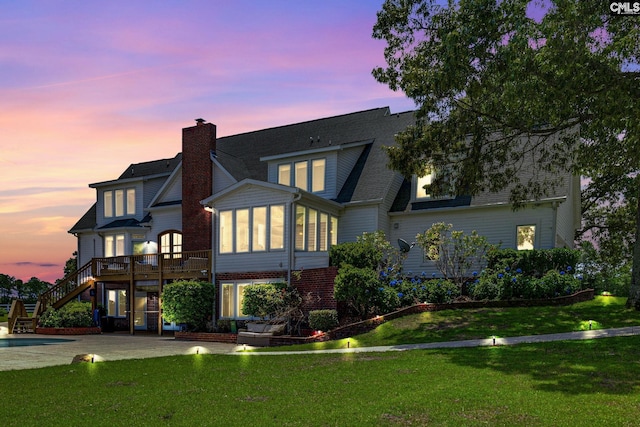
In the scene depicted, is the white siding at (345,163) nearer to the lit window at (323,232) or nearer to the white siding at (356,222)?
the white siding at (356,222)

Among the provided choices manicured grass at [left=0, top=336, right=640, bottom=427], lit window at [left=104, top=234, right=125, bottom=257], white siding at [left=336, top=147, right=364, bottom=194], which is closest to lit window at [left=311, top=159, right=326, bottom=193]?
white siding at [left=336, top=147, right=364, bottom=194]

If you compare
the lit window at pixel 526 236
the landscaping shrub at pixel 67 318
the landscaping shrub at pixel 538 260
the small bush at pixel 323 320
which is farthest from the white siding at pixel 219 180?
the lit window at pixel 526 236

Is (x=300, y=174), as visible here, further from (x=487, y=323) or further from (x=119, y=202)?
(x=487, y=323)

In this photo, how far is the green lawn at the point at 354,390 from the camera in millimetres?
7273

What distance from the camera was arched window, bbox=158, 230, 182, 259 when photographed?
28.8 metres

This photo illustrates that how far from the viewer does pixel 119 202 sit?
32.5 meters

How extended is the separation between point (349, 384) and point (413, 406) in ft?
6.41

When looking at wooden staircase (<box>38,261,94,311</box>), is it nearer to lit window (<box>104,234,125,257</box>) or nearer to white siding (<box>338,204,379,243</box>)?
lit window (<box>104,234,125,257</box>)

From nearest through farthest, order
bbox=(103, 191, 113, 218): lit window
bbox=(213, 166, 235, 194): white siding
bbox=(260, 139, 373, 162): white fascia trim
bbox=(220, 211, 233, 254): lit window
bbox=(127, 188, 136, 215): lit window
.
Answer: bbox=(220, 211, 233, 254): lit window
bbox=(260, 139, 373, 162): white fascia trim
bbox=(213, 166, 235, 194): white siding
bbox=(127, 188, 136, 215): lit window
bbox=(103, 191, 113, 218): lit window

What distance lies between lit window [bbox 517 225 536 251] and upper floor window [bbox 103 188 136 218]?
22.3 metres

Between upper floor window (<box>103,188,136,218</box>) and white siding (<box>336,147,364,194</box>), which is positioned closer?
white siding (<box>336,147,364,194</box>)

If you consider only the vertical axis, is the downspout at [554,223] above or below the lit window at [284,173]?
below

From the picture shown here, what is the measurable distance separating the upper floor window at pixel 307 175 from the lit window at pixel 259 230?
411 centimetres

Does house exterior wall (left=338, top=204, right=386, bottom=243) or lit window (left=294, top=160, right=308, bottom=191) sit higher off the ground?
lit window (left=294, top=160, right=308, bottom=191)
